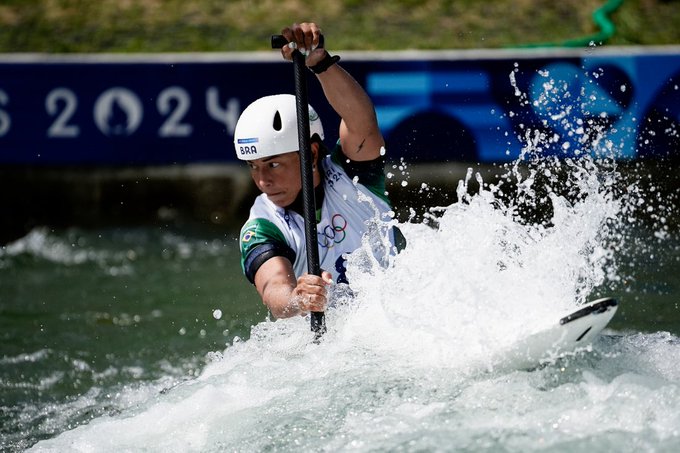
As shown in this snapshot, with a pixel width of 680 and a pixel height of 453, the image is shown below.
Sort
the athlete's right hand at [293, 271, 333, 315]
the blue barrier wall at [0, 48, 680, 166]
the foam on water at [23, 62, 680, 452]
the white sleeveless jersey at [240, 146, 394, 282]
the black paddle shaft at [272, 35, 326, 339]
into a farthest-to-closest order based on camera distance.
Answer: the blue barrier wall at [0, 48, 680, 166]
the white sleeveless jersey at [240, 146, 394, 282]
the black paddle shaft at [272, 35, 326, 339]
the athlete's right hand at [293, 271, 333, 315]
the foam on water at [23, 62, 680, 452]

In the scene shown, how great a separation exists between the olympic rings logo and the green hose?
20.0ft

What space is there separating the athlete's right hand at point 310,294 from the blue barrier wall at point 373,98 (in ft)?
14.2

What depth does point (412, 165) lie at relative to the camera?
955 cm

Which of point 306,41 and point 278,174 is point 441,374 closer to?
point 278,174

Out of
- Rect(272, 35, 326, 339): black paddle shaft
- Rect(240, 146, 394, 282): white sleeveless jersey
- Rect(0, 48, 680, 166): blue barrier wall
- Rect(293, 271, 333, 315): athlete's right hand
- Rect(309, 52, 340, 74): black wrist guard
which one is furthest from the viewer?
Rect(0, 48, 680, 166): blue barrier wall

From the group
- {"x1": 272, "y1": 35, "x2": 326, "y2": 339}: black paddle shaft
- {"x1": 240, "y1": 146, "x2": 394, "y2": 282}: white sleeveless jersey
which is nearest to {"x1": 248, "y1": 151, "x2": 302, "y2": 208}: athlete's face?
{"x1": 240, "y1": 146, "x2": 394, "y2": 282}: white sleeveless jersey

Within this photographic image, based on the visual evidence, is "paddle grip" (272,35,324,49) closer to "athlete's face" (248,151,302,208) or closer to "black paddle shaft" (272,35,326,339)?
"black paddle shaft" (272,35,326,339)

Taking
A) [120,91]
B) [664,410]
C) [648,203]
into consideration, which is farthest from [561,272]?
[120,91]

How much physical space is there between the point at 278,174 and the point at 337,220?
1.27 ft

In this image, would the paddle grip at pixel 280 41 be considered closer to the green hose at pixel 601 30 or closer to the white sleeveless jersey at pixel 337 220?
the white sleeveless jersey at pixel 337 220

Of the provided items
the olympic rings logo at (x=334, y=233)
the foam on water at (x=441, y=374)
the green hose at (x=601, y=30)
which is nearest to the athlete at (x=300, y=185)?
the olympic rings logo at (x=334, y=233)

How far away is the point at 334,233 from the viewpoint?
5137 mm

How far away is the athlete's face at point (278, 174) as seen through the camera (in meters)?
4.97

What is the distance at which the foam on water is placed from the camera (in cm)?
397
